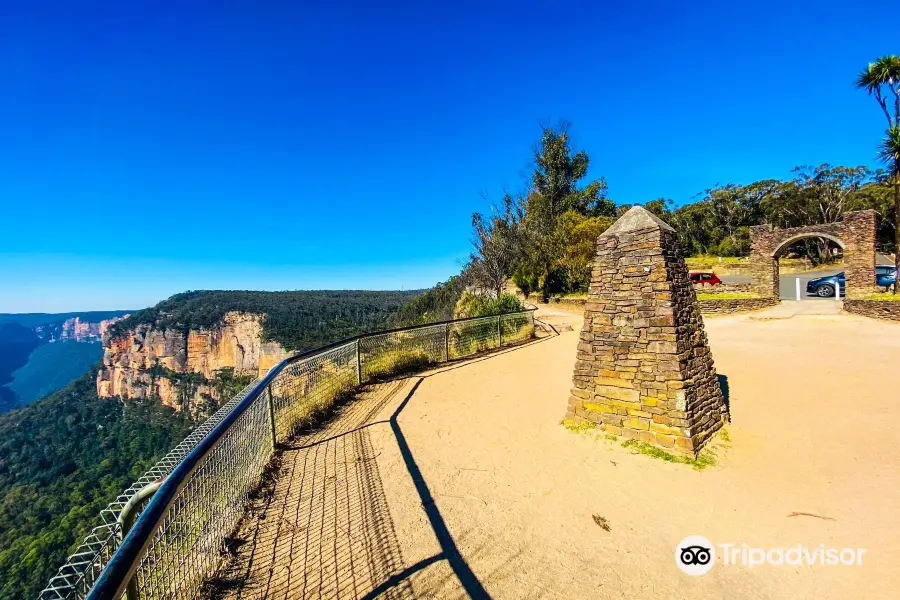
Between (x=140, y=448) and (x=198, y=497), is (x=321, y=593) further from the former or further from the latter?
(x=140, y=448)

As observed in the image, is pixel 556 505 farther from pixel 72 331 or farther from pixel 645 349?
pixel 72 331

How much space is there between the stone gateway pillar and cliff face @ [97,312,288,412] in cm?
4547

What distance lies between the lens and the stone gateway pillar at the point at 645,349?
181 inches

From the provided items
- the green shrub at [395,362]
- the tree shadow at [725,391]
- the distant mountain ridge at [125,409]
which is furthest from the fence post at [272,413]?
the distant mountain ridge at [125,409]

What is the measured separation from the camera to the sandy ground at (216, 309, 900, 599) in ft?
9.03

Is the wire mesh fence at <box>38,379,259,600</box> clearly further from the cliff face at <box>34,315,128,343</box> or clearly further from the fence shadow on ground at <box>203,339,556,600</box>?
the cliff face at <box>34,315,128,343</box>

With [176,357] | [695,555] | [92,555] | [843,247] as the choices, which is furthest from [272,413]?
[176,357]

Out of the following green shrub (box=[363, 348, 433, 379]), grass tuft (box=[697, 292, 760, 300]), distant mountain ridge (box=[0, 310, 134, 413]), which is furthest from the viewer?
distant mountain ridge (box=[0, 310, 134, 413])

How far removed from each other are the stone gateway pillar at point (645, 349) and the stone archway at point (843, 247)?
55.3 feet

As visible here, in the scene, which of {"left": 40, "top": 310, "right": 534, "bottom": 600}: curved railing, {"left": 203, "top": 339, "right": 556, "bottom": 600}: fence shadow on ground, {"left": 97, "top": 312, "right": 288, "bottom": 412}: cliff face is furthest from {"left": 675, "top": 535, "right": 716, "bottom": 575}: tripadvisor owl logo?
{"left": 97, "top": 312, "right": 288, "bottom": 412}: cliff face

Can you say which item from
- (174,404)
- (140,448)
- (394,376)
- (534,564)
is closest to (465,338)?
(394,376)

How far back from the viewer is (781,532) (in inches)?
128

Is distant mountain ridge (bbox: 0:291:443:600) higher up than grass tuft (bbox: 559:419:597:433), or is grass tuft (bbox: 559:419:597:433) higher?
grass tuft (bbox: 559:419:597:433)

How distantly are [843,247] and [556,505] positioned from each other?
842 inches
